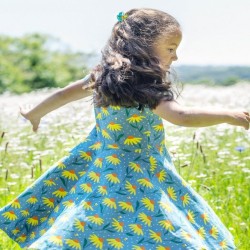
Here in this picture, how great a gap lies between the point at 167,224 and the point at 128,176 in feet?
0.85

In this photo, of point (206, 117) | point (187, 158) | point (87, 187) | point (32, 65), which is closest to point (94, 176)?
point (87, 187)

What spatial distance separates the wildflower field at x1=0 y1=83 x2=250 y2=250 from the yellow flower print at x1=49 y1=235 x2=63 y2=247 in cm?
68

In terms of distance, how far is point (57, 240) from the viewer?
3348mm

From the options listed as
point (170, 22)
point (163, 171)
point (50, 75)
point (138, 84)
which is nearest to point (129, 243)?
point (163, 171)

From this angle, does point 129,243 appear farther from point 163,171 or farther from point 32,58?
point 32,58

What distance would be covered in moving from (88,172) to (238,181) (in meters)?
1.81

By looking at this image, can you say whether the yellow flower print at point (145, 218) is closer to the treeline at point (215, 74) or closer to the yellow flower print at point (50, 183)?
the yellow flower print at point (50, 183)

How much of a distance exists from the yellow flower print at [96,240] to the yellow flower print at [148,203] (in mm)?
223

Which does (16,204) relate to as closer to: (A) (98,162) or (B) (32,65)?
(A) (98,162)

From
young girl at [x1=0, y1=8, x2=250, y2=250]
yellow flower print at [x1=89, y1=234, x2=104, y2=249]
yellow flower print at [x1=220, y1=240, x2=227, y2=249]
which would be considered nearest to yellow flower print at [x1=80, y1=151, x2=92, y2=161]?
young girl at [x1=0, y1=8, x2=250, y2=250]

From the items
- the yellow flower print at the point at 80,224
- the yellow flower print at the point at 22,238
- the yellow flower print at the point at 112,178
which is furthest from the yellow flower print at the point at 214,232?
the yellow flower print at the point at 22,238

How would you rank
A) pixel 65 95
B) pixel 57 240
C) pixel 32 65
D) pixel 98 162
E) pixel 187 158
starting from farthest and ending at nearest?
1. pixel 32 65
2. pixel 187 158
3. pixel 65 95
4. pixel 98 162
5. pixel 57 240

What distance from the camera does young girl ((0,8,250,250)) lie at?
337 centimetres

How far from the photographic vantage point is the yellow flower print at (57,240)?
3.34 metres
